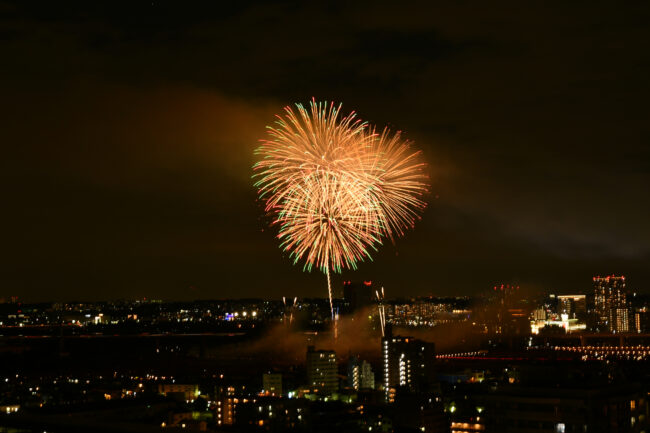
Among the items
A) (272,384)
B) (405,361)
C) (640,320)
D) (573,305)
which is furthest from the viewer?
(573,305)

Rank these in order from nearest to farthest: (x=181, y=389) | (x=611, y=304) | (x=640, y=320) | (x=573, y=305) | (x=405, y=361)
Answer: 1. (x=181, y=389)
2. (x=405, y=361)
3. (x=640, y=320)
4. (x=611, y=304)
5. (x=573, y=305)

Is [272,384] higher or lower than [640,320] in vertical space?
lower

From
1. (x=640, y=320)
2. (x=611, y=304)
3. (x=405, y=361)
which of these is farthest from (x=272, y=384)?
(x=611, y=304)

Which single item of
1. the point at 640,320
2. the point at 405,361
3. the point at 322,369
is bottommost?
→ the point at 322,369

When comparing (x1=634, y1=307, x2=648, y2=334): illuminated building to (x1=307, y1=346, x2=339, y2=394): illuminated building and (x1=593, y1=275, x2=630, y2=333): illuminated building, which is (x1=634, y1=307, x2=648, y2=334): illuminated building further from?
(x1=307, y1=346, x2=339, y2=394): illuminated building

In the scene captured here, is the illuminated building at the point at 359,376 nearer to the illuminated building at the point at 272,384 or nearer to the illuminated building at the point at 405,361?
the illuminated building at the point at 405,361

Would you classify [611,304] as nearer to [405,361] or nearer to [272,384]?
[405,361]

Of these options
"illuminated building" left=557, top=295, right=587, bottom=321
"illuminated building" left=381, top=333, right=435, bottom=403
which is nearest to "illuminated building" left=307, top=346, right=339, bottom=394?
"illuminated building" left=381, top=333, right=435, bottom=403

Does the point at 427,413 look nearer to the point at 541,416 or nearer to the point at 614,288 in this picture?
the point at 541,416

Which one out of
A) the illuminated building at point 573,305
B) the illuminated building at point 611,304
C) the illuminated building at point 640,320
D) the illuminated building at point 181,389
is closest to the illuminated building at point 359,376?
the illuminated building at point 181,389
